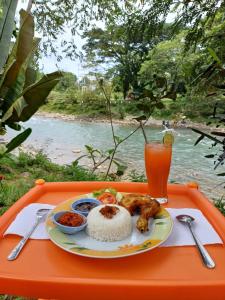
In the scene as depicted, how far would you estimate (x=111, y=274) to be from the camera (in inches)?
23.8

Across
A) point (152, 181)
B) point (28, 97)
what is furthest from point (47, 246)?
point (28, 97)

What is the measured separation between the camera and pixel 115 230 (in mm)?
716

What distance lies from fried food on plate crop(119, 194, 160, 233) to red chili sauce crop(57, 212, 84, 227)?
5.4 inches

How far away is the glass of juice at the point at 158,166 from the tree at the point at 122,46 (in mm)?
1815

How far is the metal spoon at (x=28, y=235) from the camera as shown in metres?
0.66

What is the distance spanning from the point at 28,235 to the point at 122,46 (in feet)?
33.4

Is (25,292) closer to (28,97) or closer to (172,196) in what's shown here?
(172,196)

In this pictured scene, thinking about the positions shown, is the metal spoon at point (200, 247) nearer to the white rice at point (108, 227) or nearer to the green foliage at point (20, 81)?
the white rice at point (108, 227)

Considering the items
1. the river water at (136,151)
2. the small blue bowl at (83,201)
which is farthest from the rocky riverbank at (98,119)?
the small blue bowl at (83,201)

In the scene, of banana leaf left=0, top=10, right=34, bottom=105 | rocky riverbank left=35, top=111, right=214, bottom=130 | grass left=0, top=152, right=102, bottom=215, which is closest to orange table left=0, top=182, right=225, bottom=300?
A: banana leaf left=0, top=10, right=34, bottom=105

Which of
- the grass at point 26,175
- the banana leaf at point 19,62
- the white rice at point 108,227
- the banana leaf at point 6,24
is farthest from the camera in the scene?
the grass at point 26,175

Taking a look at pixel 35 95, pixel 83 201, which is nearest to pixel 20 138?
pixel 35 95

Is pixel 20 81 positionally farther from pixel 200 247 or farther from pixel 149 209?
pixel 200 247

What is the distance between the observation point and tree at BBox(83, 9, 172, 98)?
2.58 meters
